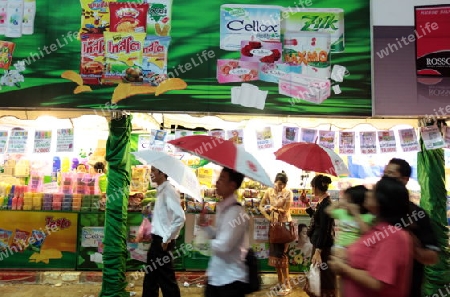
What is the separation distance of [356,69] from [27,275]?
6627mm

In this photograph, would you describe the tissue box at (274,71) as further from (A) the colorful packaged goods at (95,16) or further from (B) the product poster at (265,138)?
(A) the colorful packaged goods at (95,16)

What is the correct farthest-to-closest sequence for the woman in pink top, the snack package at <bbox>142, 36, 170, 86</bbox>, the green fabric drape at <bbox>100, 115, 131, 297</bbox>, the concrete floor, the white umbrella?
the concrete floor < the snack package at <bbox>142, 36, 170, 86</bbox> < the green fabric drape at <bbox>100, 115, 131, 297</bbox> < the white umbrella < the woman in pink top

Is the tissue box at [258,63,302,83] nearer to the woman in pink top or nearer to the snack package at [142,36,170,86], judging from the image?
the snack package at [142,36,170,86]

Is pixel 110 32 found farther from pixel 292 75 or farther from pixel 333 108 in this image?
pixel 333 108

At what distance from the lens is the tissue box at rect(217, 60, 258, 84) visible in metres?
6.29

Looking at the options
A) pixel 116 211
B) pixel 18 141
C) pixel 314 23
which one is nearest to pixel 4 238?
pixel 18 141

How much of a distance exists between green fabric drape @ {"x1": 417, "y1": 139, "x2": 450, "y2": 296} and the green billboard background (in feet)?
4.05

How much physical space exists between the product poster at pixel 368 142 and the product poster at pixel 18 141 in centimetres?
545

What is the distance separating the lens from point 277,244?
674 centimetres

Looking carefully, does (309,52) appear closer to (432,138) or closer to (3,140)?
(432,138)

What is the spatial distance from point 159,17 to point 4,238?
4.84 m

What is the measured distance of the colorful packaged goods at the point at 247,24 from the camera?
250 inches

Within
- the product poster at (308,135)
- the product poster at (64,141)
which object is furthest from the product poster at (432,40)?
the product poster at (64,141)

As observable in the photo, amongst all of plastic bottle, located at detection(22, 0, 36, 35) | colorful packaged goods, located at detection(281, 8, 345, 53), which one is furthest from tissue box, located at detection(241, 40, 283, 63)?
plastic bottle, located at detection(22, 0, 36, 35)
